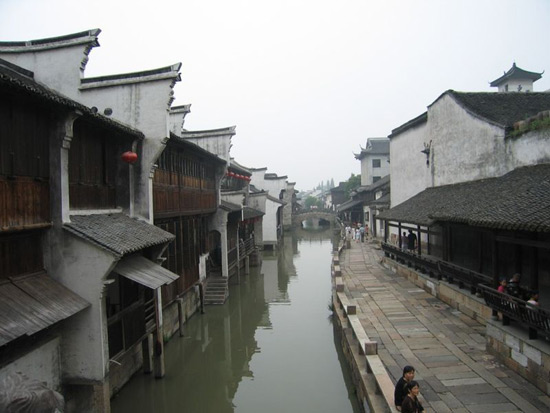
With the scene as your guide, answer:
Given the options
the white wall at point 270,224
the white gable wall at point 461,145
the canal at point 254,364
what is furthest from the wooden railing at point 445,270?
the white wall at point 270,224

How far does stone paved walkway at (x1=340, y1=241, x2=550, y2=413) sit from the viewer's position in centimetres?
733

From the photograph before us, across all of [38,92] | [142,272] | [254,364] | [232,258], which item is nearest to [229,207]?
[232,258]

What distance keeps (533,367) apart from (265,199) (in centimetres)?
2831

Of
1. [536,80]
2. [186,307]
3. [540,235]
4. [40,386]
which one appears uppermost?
[536,80]

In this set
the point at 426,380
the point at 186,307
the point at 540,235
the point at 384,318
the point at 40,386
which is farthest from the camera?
the point at 186,307

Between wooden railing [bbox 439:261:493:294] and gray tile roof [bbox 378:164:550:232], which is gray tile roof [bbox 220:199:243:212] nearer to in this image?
gray tile roof [bbox 378:164:550:232]

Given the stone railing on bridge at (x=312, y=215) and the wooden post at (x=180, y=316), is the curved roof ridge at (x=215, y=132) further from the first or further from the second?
the stone railing on bridge at (x=312, y=215)

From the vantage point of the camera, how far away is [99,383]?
738cm

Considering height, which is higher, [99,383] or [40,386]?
[40,386]

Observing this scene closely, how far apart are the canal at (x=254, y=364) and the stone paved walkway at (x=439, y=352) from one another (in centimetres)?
172

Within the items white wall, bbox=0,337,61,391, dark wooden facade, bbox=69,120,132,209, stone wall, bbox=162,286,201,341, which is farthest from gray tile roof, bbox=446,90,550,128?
white wall, bbox=0,337,61,391

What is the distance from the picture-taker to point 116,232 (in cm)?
846

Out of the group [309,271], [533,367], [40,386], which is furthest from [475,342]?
[309,271]

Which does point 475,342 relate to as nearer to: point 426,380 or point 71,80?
point 426,380
